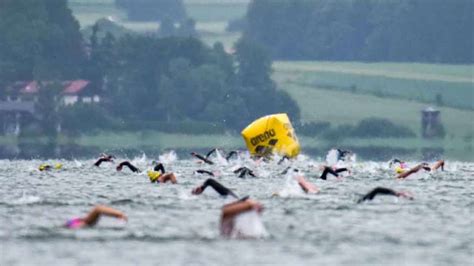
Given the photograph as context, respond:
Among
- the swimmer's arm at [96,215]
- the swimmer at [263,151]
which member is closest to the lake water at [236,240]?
the swimmer's arm at [96,215]

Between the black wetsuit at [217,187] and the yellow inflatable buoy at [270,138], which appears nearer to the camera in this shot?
the black wetsuit at [217,187]

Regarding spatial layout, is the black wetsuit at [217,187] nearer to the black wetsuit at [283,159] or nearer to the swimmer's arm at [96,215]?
the swimmer's arm at [96,215]

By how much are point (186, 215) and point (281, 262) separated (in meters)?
11.5

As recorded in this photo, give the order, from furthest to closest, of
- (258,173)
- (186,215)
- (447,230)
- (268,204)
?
(258,173) → (268,204) → (186,215) → (447,230)

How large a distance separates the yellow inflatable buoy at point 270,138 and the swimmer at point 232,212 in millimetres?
61392

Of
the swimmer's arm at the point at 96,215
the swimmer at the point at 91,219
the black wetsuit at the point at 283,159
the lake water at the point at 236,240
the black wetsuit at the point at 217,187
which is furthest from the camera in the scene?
the black wetsuit at the point at 283,159

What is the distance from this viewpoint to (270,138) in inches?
4286

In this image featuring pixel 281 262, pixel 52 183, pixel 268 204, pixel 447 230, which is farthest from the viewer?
pixel 52 183

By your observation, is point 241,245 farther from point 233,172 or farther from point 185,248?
point 233,172

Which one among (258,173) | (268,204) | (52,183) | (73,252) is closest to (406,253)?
(73,252)

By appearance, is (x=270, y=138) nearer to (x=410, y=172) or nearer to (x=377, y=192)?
(x=410, y=172)

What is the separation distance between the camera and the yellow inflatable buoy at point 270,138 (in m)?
109

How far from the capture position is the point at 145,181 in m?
74.0

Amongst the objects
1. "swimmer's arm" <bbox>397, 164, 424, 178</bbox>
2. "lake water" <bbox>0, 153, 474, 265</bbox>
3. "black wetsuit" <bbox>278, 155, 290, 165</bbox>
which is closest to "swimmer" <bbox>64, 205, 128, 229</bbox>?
"lake water" <bbox>0, 153, 474, 265</bbox>
